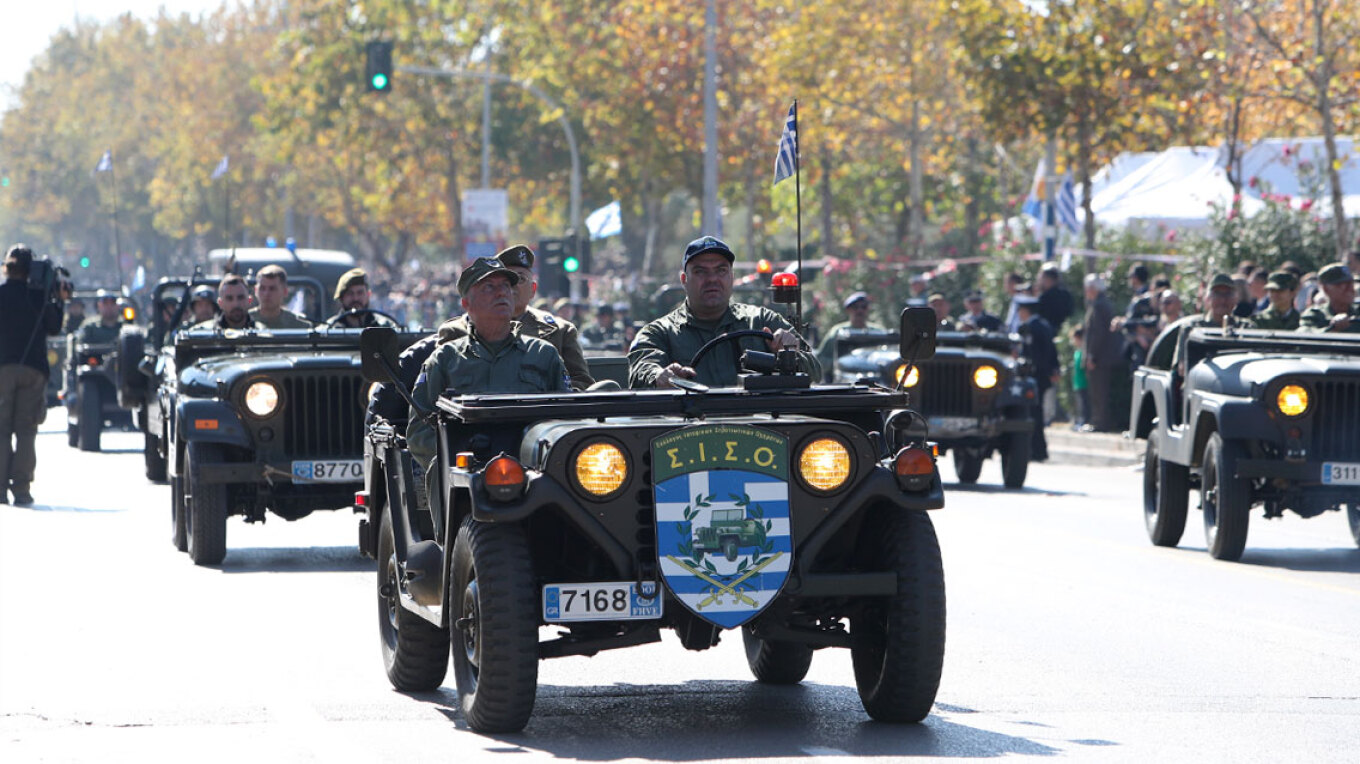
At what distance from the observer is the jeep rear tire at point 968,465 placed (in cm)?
2117

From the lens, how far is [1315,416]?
13367mm

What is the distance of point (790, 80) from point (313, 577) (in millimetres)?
33107

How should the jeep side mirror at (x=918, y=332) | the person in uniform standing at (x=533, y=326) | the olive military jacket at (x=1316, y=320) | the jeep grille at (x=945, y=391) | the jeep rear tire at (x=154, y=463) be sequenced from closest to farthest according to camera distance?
the jeep side mirror at (x=918, y=332), the person in uniform standing at (x=533, y=326), the olive military jacket at (x=1316, y=320), the jeep grille at (x=945, y=391), the jeep rear tire at (x=154, y=463)

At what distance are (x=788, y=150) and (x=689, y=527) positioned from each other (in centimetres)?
488

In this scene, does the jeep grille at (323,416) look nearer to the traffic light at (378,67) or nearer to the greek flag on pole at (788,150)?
the greek flag on pole at (788,150)

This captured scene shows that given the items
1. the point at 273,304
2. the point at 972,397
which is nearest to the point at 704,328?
the point at 273,304

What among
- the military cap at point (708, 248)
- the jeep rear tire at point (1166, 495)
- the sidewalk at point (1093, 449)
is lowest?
the sidewalk at point (1093, 449)

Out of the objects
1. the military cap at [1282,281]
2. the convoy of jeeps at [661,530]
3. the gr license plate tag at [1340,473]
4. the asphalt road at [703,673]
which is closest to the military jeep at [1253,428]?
the gr license plate tag at [1340,473]

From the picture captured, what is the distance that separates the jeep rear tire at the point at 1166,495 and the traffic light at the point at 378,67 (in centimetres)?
2406

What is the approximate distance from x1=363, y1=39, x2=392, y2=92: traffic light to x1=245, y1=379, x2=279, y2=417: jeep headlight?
24.0 metres

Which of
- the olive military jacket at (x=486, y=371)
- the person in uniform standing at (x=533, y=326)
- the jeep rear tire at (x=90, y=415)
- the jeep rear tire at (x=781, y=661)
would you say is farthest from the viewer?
the jeep rear tire at (x=90, y=415)

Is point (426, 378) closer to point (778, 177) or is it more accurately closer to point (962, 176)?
point (778, 177)

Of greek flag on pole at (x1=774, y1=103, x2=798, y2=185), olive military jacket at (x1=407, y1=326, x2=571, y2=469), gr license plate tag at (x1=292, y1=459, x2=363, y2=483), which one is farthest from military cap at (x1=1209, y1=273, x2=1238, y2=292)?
olive military jacket at (x1=407, y1=326, x2=571, y2=469)

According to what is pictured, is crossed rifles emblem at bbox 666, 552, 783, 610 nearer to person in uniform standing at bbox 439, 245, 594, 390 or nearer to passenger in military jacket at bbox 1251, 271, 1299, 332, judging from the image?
person in uniform standing at bbox 439, 245, 594, 390
